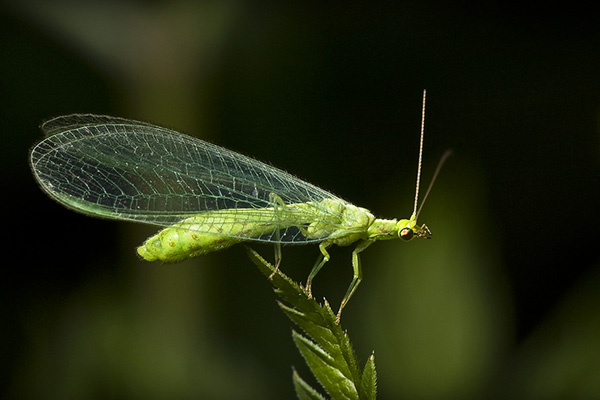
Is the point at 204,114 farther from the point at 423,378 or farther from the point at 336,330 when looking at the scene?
the point at 336,330

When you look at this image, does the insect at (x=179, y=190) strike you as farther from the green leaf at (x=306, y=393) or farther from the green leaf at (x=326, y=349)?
the green leaf at (x=306, y=393)

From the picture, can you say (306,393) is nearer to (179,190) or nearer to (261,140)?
(179,190)

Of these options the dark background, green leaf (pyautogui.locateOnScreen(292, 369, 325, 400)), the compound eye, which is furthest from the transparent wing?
green leaf (pyautogui.locateOnScreen(292, 369, 325, 400))

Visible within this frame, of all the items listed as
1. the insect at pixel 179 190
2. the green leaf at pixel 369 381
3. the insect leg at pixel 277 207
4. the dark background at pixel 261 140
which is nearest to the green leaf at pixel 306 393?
the green leaf at pixel 369 381

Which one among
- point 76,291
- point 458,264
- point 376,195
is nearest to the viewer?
point 458,264

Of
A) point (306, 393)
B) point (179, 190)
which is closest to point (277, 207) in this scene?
point (179, 190)

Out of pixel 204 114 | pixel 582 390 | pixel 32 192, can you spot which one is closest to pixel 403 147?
pixel 204 114
